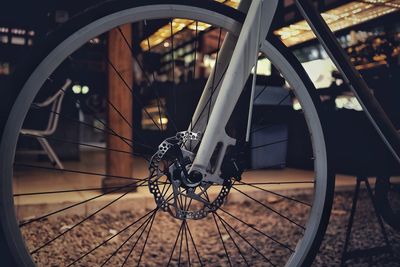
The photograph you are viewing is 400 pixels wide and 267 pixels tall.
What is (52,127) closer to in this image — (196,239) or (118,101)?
(118,101)

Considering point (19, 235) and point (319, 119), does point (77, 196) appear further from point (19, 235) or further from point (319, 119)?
point (319, 119)

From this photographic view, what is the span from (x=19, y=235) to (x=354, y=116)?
5.42 feet

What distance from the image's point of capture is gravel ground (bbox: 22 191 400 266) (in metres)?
1.93

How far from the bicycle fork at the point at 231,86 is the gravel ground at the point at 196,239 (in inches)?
17.3

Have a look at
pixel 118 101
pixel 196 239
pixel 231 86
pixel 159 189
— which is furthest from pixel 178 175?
pixel 118 101

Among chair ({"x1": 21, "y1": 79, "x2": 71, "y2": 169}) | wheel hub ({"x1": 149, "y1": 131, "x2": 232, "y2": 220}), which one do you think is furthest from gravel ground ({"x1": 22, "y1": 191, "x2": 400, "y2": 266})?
chair ({"x1": 21, "y1": 79, "x2": 71, "y2": 169})

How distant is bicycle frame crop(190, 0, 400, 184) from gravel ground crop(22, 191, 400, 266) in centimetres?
48

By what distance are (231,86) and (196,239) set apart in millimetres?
1412

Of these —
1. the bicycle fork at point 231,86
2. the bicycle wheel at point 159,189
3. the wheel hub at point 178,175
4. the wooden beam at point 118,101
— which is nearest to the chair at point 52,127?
the wooden beam at point 118,101

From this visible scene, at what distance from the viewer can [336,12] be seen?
20.8 ft

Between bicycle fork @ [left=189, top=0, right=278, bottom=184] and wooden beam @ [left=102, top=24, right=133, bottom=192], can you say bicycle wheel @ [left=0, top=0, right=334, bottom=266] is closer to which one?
bicycle fork @ [left=189, top=0, right=278, bottom=184]

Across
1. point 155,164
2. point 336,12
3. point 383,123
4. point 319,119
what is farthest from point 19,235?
point 336,12

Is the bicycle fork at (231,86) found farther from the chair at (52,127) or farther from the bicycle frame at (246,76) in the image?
the chair at (52,127)

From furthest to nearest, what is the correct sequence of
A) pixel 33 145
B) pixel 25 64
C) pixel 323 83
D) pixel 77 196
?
1. pixel 33 145
2. pixel 323 83
3. pixel 77 196
4. pixel 25 64
